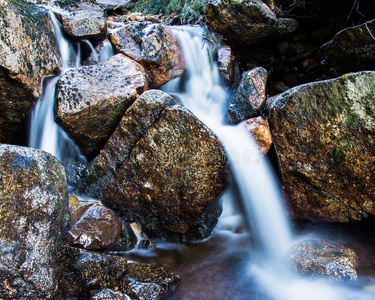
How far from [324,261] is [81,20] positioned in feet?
19.9

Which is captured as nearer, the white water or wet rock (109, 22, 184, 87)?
the white water

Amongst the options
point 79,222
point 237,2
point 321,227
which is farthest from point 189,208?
point 237,2

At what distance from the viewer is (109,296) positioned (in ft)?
8.30

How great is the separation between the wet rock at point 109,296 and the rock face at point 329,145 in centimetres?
279

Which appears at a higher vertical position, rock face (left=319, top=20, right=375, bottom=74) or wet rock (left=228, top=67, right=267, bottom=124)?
rock face (left=319, top=20, right=375, bottom=74)

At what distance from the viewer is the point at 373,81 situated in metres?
3.40

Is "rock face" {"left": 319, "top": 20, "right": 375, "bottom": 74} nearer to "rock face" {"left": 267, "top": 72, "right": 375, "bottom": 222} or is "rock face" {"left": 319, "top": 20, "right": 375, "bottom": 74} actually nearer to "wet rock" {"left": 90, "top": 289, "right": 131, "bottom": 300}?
"rock face" {"left": 267, "top": 72, "right": 375, "bottom": 222}

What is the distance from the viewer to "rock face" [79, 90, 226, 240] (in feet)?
11.6

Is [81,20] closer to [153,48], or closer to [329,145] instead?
[153,48]

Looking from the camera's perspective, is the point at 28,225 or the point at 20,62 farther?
the point at 20,62

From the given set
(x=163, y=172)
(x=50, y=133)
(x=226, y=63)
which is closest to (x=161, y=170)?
(x=163, y=172)

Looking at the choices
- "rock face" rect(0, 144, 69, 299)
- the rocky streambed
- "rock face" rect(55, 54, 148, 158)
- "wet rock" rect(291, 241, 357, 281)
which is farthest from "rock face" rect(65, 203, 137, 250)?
"wet rock" rect(291, 241, 357, 281)

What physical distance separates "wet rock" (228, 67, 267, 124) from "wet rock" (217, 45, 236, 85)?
3.15 ft

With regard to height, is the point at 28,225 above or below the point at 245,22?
below
